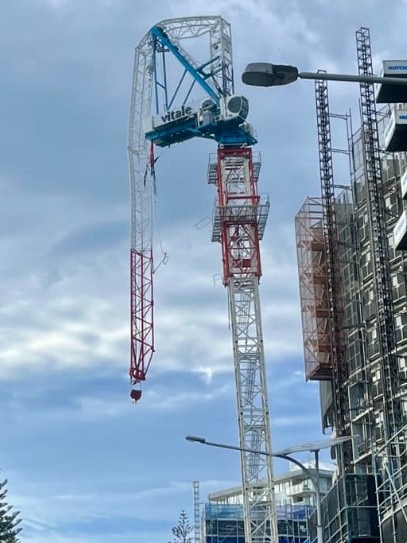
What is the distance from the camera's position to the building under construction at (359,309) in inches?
2426

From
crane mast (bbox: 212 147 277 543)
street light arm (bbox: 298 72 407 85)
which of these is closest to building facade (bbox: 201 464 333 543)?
crane mast (bbox: 212 147 277 543)

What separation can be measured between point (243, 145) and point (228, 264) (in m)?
9.31

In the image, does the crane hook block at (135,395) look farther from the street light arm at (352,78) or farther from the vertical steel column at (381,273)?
the street light arm at (352,78)

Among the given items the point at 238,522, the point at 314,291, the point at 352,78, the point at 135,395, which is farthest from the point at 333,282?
the point at 352,78

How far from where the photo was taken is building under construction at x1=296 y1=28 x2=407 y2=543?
6162cm

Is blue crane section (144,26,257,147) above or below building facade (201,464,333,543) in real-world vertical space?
above

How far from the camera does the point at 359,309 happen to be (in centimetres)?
7250

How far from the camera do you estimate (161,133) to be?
261ft

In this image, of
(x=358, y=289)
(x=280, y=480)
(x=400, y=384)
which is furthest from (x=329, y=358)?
(x=280, y=480)

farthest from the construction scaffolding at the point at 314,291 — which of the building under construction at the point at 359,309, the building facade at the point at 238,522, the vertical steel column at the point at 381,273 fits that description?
the building facade at the point at 238,522

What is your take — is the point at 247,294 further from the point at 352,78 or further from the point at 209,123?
the point at 352,78

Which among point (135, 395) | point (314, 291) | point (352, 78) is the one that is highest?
point (314, 291)

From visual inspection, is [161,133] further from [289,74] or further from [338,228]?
[289,74]

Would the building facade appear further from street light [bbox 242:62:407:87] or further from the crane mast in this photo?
street light [bbox 242:62:407:87]
